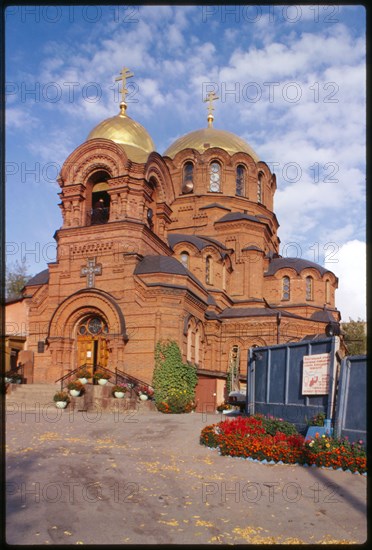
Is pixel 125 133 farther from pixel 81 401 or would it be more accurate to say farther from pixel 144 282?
pixel 81 401

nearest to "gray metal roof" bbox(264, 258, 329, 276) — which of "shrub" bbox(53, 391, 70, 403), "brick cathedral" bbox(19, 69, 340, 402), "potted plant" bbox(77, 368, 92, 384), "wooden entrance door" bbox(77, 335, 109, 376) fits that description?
"brick cathedral" bbox(19, 69, 340, 402)

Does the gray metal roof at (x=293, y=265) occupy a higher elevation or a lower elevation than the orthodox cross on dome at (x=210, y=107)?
lower

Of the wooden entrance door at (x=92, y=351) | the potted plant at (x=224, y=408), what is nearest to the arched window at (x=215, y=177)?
the wooden entrance door at (x=92, y=351)

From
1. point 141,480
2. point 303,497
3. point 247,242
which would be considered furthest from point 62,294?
point 303,497

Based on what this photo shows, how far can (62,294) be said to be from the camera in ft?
78.1

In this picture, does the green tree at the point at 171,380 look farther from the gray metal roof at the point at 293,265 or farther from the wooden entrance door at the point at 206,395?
the gray metal roof at the point at 293,265

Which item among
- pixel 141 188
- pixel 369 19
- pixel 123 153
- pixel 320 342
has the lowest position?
pixel 320 342

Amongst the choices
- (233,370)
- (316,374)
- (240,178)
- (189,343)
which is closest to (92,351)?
(189,343)

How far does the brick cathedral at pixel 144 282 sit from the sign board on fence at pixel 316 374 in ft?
31.6

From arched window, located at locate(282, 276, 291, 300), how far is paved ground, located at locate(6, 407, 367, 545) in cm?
2163

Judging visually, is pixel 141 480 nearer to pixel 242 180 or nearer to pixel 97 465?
pixel 97 465

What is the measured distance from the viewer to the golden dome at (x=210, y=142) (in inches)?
1435

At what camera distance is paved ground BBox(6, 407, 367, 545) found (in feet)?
21.1

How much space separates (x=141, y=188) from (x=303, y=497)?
57.1 ft
